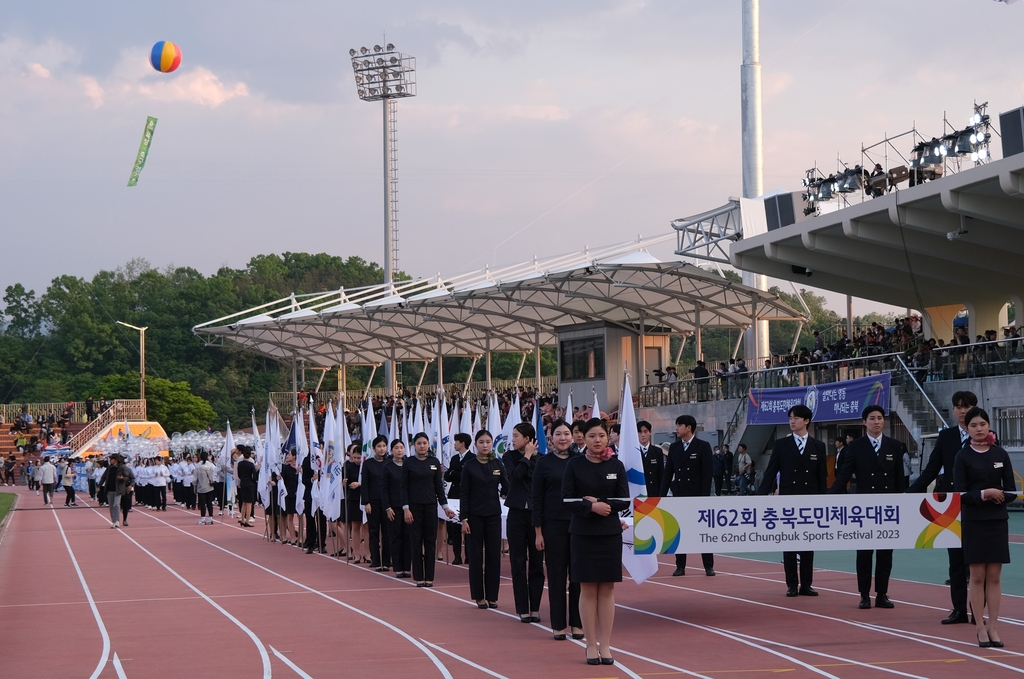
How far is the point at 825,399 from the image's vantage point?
29562 millimetres

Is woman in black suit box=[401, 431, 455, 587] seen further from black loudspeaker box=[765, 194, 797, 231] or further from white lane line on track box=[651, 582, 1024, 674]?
black loudspeaker box=[765, 194, 797, 231]

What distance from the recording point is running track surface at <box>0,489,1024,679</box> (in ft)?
29.7

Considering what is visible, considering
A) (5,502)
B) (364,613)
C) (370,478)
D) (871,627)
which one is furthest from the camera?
(5,502)

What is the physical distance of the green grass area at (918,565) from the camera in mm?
13641

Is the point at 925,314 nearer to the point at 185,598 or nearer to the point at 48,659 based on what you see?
the point at 185,598

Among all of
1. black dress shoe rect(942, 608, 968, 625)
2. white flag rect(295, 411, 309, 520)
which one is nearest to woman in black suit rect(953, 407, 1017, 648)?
black dress shoe rect(942, 608, 968, 625)

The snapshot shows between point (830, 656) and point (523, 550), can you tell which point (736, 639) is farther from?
point (523, 550)

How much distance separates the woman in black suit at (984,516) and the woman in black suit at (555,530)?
3.20 meters

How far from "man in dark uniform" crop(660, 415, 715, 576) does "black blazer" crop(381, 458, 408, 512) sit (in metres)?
3.50

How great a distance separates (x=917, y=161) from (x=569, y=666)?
76.2ft

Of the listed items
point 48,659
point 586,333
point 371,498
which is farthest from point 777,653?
point 586,333

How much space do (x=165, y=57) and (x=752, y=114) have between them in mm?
27478

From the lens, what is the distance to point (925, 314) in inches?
1446

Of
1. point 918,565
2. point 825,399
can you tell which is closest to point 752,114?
point 825,399
